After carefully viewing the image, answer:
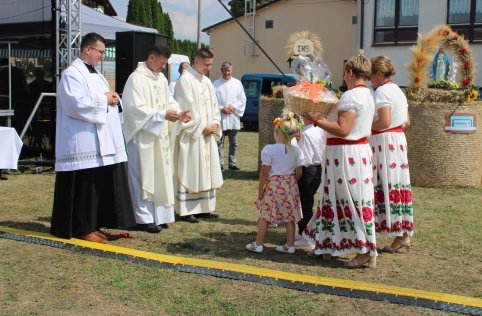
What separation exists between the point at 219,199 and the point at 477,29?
16.8 metres

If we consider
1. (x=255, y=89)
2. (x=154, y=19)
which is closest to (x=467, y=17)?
(x=255, y=89)

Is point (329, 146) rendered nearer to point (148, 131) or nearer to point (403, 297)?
point (403, 297)

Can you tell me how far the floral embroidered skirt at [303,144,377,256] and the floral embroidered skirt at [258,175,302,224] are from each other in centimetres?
42

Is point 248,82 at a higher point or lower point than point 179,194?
higher

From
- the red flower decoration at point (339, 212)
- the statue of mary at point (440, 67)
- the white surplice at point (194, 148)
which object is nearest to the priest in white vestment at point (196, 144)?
the white surplice at point (194, 148)

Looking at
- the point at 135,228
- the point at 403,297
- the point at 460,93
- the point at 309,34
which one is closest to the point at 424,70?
the point at 460,93

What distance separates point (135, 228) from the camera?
24.4 ft

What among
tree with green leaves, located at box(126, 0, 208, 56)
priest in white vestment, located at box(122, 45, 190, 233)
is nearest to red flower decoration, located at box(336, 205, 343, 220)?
priest in white vestment, located at box(122, 45, 190, 233)

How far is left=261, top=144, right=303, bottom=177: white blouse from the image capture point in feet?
20.6

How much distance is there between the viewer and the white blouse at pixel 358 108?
18.2 ft

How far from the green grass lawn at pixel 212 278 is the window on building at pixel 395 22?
56.2 feet

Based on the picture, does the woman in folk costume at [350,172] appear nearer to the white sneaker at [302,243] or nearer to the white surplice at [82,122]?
the white sneaker at [302,243]

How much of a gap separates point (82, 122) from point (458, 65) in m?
6.46

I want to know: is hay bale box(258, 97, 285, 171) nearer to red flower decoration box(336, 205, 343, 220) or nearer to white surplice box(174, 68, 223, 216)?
white surplice box(174, 68, 223, 216)
